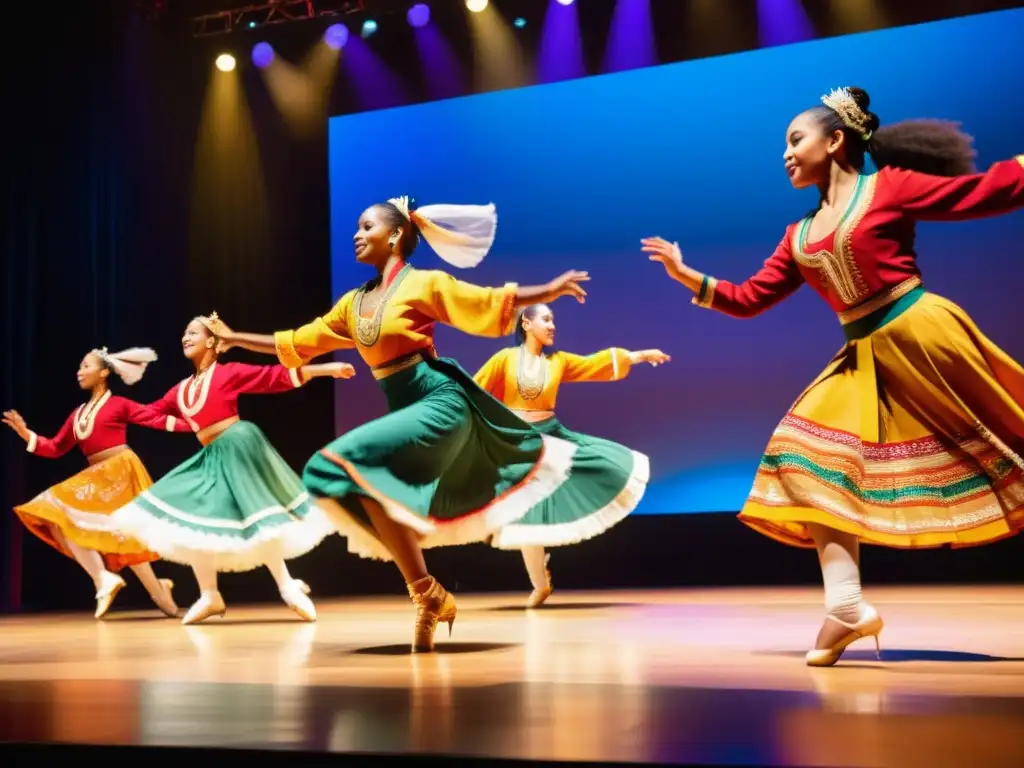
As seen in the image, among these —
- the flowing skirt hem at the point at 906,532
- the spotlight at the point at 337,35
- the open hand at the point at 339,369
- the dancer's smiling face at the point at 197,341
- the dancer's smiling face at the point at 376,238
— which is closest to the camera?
the flowing skirt hem at the point at 906,532

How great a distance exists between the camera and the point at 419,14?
23.6 feet

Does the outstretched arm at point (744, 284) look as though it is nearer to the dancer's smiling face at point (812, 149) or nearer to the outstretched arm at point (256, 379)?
the dancer's smiling face at point (812, 149)

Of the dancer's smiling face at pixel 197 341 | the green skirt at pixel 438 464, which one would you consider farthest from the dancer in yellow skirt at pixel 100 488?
the green skirt at pixel 438 464

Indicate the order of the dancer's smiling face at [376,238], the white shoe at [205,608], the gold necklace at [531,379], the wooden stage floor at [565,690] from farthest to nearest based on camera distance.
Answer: the gold necklace at [531,379] < the white shoe at [205,608] < the dancer's smiling face at [376,238] < the wooden stage floor at [565,690]

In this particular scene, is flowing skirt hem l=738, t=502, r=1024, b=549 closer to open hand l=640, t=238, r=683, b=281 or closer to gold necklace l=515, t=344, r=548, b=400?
open hand l=640, t=238, r=683, b=281

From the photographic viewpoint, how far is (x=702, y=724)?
1.88 meters

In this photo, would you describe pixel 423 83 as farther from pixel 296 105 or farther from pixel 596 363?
pixel 596 363

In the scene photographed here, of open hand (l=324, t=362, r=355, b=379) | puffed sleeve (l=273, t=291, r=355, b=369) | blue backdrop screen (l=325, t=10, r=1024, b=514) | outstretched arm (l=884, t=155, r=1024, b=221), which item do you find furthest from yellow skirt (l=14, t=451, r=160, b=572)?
outstretched arm (l=884, t=155, r=1024, b=221)

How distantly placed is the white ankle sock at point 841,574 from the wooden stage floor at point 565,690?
13 cm

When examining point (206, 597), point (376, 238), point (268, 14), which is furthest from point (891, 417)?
point (268, 14)

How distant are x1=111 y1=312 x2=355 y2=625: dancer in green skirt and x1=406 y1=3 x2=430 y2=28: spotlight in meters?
2.74

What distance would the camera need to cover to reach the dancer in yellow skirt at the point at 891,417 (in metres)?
2.69

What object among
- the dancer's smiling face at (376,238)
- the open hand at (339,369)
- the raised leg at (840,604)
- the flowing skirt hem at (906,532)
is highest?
the dancer's smiling face at (376,238)

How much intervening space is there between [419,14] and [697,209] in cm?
215
